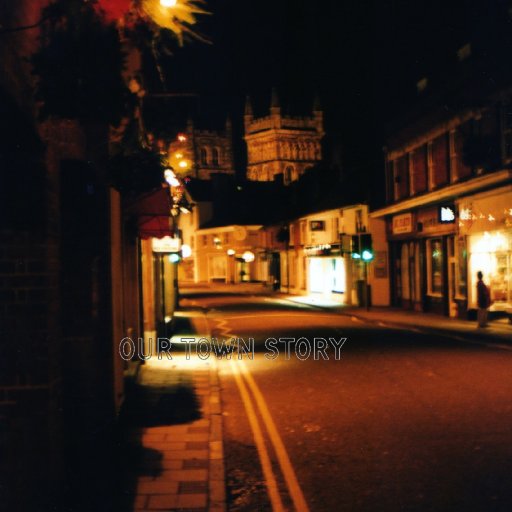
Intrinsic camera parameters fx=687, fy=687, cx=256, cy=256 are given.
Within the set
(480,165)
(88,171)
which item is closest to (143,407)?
(88,171)

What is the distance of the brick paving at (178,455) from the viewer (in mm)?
5949

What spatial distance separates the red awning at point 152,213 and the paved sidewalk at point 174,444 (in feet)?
9.07

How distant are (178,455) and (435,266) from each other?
21184mm

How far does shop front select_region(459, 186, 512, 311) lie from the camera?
820 inches

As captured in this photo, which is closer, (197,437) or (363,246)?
(197,437)

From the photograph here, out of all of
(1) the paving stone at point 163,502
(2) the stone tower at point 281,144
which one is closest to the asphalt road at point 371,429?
(1) the paving stone at point 163,502

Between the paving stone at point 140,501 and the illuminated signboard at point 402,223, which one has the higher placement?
the illuminated signboard at point 402,223

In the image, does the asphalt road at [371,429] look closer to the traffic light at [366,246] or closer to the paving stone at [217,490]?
the paving stone at [217,490]

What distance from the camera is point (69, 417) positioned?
23.3 ft

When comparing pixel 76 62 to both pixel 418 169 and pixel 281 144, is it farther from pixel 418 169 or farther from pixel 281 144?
pixel 281 144

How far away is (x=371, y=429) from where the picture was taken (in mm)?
8555

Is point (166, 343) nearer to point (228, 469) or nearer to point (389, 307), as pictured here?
point (228, 469)

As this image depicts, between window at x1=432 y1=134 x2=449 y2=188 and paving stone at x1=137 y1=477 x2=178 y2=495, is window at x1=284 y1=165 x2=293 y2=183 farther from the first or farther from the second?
paving stone at x1=137 y1=477 x2=178 y2=495

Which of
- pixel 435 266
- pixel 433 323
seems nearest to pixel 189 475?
pixel 433 323
